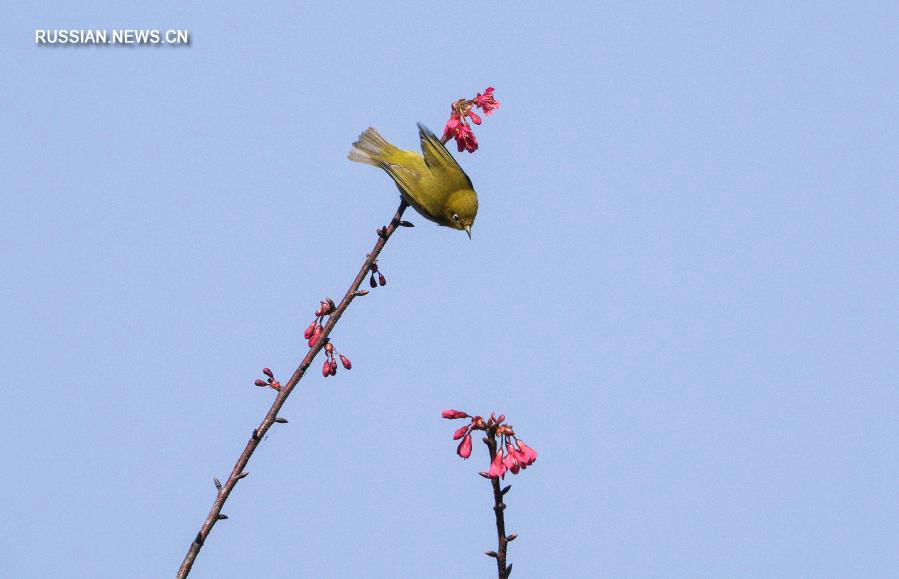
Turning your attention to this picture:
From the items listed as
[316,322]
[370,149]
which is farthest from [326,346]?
[370,149]

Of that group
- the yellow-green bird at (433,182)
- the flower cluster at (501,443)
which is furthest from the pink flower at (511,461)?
the yellow-green bird at (433,182)

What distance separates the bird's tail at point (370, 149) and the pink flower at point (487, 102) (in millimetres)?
2057

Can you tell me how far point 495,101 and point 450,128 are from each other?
44cm

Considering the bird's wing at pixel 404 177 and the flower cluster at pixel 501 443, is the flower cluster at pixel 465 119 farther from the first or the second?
the flower cluster at pixel 501 443

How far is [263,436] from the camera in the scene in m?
5.41

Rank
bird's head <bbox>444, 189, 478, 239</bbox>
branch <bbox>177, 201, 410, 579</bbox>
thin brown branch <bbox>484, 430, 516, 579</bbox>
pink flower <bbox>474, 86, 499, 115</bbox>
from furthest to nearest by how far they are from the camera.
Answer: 1. bird's head <bbox>444, 189, 478, 239</bbox>
2. pink flower <bbox>474, 86, 499, 115</bbox>
3. branch <bbox>177, 201, 410, 579</bbox>
4. thin brown branch <bbox>484, 430, 516, 579</bbox>

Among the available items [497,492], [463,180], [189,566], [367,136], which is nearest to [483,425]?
[497,492]

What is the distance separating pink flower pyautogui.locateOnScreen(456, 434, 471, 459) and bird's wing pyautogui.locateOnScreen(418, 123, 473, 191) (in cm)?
392

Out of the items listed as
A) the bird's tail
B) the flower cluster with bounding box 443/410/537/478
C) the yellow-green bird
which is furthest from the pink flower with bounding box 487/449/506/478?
the bird's tail

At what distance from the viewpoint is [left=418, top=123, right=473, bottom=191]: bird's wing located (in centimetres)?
888

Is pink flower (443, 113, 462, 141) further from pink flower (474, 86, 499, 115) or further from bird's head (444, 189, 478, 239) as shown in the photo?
bird's head (444, 189, 478, 239)

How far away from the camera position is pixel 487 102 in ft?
24.4

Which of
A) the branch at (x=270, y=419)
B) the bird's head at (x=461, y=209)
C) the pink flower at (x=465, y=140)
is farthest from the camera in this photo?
the bird's head at (x=461, y=209)

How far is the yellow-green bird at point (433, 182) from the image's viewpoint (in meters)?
8.94
